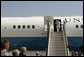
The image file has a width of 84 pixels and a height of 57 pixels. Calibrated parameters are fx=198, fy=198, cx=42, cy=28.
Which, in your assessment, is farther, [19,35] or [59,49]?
[19,35]

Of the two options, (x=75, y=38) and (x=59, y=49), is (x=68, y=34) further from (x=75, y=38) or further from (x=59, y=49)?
(x=59, y=49)

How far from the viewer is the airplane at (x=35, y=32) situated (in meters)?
23.3

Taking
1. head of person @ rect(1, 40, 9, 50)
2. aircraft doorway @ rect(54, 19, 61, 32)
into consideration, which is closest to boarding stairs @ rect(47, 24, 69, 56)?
aircraft doorway @ rect(54, 19, 61, 32)

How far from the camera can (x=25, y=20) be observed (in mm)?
24688

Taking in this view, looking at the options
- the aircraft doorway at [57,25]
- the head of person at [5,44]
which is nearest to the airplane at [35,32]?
the aircraft doorway at [57,25]

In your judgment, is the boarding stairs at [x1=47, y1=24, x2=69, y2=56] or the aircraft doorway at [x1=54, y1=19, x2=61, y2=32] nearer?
the boarding stairs at [x1=47, y1=24, x2=69, y2=56]

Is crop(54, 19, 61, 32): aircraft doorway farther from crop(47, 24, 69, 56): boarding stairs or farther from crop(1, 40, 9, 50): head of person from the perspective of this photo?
crop(1, 40, 9, 50): head of person

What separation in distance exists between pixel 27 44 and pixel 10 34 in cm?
243

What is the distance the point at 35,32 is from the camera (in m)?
23.6

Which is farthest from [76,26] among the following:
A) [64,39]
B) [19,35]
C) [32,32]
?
[19,35]

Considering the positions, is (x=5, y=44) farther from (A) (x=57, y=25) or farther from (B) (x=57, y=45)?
(A) (x=57, y=25)

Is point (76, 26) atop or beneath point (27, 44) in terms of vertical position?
atop

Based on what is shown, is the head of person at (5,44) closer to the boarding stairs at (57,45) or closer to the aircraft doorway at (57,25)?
the boarding stairs at (57,45)

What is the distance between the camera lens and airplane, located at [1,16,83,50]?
23297 mm
